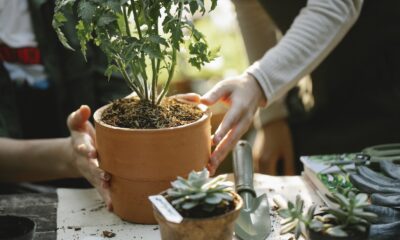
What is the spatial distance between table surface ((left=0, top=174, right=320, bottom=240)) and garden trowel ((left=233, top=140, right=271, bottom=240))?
191 millimetres

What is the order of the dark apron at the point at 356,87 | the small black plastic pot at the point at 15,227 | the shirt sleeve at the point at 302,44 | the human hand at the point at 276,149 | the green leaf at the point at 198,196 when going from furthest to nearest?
the human hand at the point at 276,149 < the dark apron at the point at 356,87 < the shirt sleeve at the point at 302,44 < the small black plastic pot at the point at 15,227 < the green leaf at the point at 198,196

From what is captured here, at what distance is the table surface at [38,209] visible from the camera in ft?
4.09

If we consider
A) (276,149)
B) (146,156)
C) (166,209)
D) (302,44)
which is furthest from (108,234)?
(276,149)

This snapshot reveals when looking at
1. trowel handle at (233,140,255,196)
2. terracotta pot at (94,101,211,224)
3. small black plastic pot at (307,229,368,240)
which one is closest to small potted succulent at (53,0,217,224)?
terracotta pot at (94,101,211,224)

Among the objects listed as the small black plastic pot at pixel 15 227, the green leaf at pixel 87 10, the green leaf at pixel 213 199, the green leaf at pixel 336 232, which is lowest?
the green leaf at pixel 336 232

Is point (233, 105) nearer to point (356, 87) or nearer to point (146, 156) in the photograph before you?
point (146, 156)

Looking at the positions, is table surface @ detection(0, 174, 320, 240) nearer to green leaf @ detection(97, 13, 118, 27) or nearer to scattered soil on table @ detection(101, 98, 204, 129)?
scattered soil on table @ detection(101, 98, 204, 129)

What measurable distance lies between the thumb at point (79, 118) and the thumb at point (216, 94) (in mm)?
255

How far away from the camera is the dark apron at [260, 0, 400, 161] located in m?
1.76

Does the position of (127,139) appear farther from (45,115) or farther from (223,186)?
(45,115)

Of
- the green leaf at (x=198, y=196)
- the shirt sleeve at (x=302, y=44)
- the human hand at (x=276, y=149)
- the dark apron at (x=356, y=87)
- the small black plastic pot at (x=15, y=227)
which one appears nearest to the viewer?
the green leaf at (x=198, y=196)

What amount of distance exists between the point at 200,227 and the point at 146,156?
0.84ft

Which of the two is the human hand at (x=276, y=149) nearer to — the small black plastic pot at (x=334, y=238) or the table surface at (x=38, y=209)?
the table surface at (x=38, y=209)

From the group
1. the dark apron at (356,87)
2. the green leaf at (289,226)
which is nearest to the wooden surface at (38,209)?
the green leaf at (289,226)
